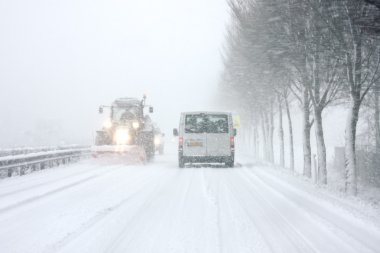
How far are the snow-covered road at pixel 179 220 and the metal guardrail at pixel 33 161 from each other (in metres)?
3.75

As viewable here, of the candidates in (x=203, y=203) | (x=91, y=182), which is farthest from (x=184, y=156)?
(x=203, y=203)

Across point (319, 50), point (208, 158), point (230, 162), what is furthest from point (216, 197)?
point (230, 162)

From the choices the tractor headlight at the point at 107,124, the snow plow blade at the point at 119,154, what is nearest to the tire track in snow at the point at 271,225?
the snow plow blade at the point at 119,154

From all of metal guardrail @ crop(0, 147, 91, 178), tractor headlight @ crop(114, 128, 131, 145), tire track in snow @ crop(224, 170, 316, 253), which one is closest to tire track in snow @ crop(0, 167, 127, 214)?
metal guardrail @ crop(0, 147, 91, 178)

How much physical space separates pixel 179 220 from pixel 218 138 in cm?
1157

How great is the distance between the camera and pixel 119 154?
20.3 meters

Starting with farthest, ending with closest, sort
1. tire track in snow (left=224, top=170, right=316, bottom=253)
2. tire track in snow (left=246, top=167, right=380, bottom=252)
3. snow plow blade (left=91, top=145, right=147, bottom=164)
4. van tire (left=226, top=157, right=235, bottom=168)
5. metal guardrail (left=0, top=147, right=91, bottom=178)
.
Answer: snow plow blade (left=91, top=145, right=147, bottom=164), van tire (left=226, top=157, right=235, bottom=168), metal guardrail (left=0, top=147, right=91, bottom=178), tire track in snow (left=246, top=167, right=380, bottom=252), tire track in snow (left=224, top=170, right=316, bottom=253)

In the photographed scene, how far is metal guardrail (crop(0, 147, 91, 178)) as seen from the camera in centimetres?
1534

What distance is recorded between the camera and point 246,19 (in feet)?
64.9

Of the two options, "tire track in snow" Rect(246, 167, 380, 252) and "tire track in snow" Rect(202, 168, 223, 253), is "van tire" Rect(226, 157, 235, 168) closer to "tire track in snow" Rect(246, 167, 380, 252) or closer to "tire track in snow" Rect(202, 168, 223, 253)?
"tire track in snow" Rect(202, 168, 223, 253)

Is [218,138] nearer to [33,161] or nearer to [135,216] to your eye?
[33,161]

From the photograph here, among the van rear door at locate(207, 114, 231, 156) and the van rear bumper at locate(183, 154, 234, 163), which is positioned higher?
the van rear door at locate(207, 114, 231, 156)

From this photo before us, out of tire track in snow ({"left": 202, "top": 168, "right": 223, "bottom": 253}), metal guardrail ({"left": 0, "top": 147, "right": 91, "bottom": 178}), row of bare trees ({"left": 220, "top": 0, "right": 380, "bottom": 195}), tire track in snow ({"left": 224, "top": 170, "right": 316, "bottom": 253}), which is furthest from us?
metal guardrail ({"left": 0, "top": 147, "right": 91, "bottom": 178})

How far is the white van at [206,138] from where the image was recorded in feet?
60.5
